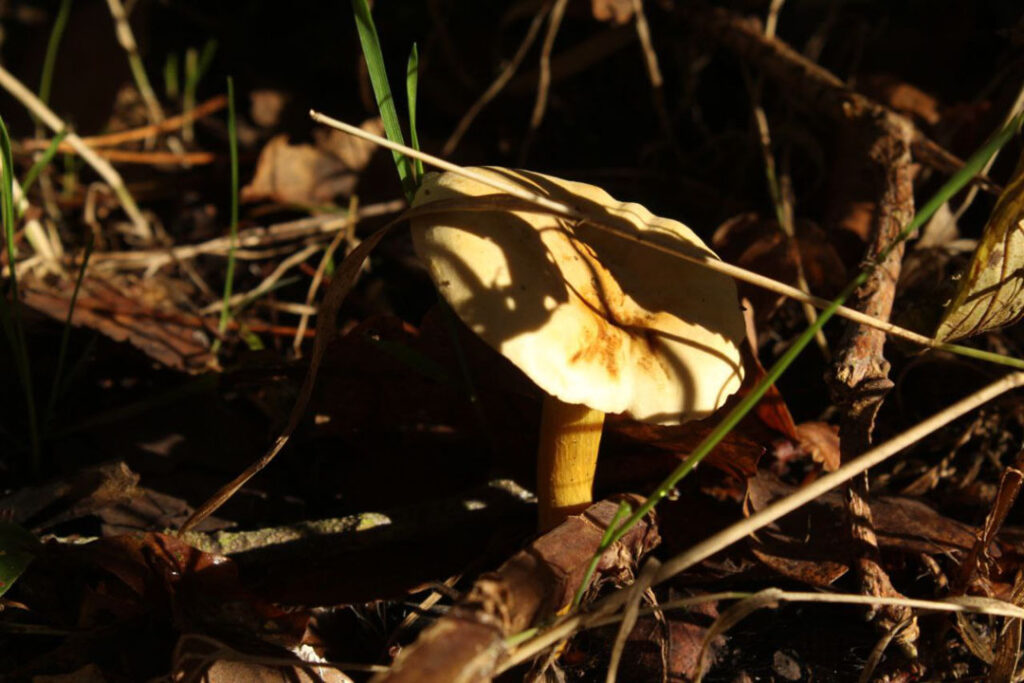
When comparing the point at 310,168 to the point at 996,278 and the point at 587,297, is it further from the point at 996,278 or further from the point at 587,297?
the point at 996,278

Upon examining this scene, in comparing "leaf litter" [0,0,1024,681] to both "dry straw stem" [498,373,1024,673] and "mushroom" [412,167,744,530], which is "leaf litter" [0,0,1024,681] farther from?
"mushroom" [412,167,744,530]

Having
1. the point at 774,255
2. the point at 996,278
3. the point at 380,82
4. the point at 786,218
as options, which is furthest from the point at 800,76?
the point at 380,82

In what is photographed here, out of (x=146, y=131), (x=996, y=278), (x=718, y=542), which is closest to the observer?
(x=718, y=542)

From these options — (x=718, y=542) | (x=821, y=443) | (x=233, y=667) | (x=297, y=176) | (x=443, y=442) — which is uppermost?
(x=297, y=176)

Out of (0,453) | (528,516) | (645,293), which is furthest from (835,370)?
(0,453)

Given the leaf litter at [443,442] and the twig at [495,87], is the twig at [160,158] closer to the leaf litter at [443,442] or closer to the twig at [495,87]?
the leaf litter at [443,442]

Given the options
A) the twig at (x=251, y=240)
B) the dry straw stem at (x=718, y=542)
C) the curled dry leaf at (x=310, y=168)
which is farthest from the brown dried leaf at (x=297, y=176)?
the dry straw stem at (x=718, y=542)

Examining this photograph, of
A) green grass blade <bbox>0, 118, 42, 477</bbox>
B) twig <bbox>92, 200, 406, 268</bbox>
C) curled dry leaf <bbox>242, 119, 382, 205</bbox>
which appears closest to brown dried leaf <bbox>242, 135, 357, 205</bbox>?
curled dry leaf <bbox>242, 119, 382, 205</bbox>

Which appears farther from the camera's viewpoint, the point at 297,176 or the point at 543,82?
the point at 297,176
